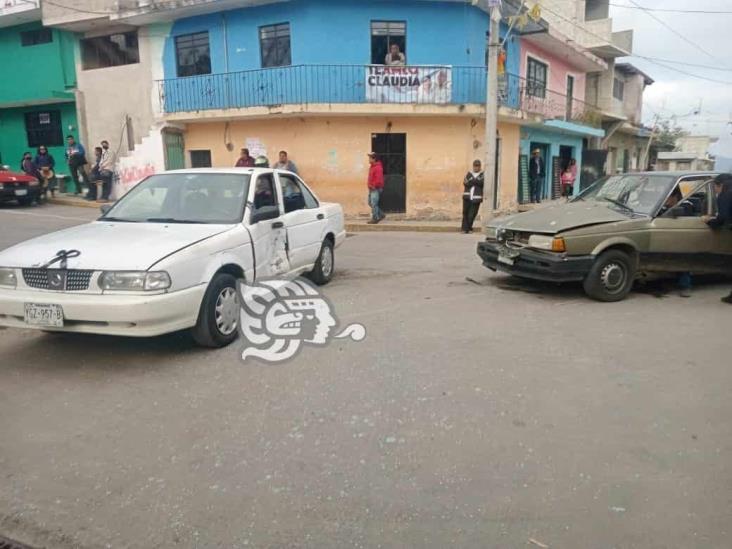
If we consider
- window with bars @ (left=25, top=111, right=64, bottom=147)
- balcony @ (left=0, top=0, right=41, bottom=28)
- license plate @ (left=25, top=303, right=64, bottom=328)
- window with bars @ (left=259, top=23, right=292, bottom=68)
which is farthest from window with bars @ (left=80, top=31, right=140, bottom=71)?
license plate @ (left=25, top=303, right=64, bottom=328)

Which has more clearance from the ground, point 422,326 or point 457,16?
point 457,16

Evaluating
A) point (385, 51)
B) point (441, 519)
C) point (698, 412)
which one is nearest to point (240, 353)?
point (441, 519)

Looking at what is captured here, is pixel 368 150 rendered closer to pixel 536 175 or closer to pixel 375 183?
pixel 375 183

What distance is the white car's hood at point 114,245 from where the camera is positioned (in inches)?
170

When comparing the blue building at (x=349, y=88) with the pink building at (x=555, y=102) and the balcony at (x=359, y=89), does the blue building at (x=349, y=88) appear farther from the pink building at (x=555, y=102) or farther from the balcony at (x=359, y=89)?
the pink building at (x=555, y=102)

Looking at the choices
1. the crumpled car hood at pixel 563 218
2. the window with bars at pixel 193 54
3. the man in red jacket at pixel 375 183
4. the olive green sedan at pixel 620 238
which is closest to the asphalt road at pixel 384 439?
the olive green sedan at pixel 620 238

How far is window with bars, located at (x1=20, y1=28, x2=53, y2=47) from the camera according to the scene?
2038cm

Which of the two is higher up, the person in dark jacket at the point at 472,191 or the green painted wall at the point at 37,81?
the green painted wall at the point at 37,81

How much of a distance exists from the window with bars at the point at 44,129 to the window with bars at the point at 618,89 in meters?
26.5

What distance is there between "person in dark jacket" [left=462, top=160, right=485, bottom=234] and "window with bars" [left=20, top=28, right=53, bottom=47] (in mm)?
16482

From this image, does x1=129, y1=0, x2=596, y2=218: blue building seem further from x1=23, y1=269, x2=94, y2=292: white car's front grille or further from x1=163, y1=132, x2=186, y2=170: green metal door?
x1=23, y1=269, x2=94, y2=292: white car's front grille

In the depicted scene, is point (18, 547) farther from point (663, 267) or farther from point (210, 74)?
point (210, 74)

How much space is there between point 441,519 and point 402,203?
14539mm

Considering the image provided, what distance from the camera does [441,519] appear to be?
2684mm
